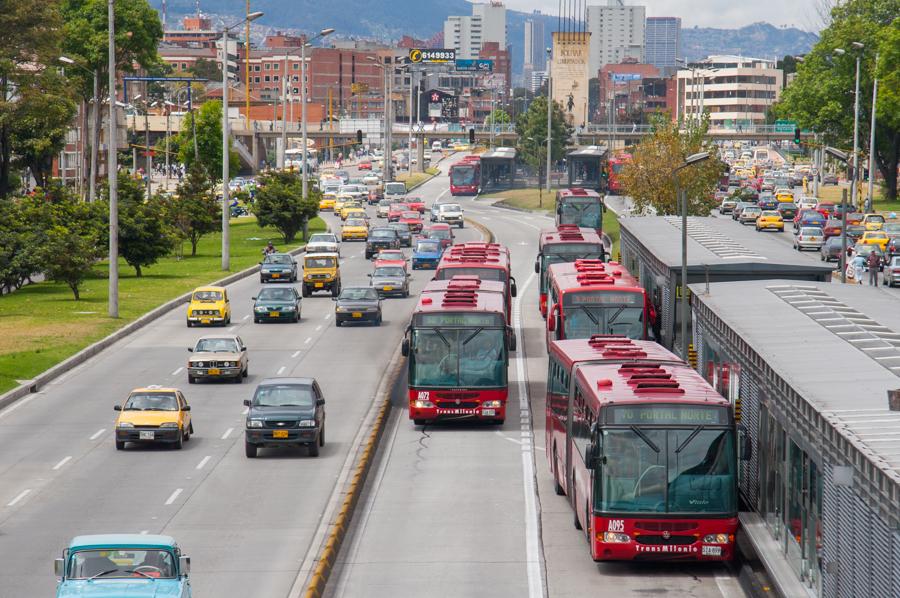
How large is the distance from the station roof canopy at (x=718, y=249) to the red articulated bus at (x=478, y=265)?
14.4ft

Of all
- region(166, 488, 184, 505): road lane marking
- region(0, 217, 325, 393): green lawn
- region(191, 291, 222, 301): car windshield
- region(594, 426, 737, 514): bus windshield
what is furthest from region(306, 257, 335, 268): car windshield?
region(594, 426, 737, 514): bus windshield

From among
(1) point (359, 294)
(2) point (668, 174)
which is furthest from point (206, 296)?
(2) point (668, 174)

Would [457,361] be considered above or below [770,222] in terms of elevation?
below

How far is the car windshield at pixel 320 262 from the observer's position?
67.5 meters

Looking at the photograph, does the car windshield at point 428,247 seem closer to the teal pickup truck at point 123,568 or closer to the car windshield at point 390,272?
the car windshield at point 390,272

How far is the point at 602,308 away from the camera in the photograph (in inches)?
1492

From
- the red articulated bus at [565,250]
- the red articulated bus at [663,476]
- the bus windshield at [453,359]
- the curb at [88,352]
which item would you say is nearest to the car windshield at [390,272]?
the curb at [88,352]

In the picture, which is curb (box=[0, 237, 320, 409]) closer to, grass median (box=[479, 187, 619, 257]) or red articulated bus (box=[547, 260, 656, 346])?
red articulated bus (box=[547, 260, 656, 346])

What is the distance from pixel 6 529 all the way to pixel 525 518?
905 cm

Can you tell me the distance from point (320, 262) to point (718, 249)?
104ft

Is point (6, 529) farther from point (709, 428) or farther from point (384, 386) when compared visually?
point (384, 386)

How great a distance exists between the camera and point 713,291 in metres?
30.4

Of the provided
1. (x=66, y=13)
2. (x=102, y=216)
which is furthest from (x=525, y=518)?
(x=66, y=13)

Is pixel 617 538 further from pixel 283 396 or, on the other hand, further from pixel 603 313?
pixel 603 313
